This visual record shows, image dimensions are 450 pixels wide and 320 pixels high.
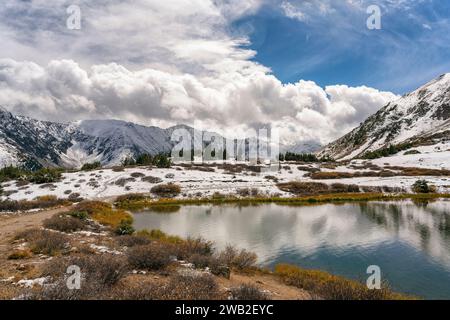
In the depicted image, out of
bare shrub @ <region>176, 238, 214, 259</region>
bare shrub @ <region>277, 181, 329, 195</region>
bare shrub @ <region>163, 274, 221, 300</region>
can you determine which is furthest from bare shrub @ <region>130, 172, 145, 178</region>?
bare shrub @ <region>163, 274, 221, 300</region>

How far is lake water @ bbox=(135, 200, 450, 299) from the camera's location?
79.6 feet

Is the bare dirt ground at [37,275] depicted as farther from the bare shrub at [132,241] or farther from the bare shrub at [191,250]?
the bare shrub at [132,241]

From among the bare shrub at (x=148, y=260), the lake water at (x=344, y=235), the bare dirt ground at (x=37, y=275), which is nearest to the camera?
the bare dirt ground at (x=37, y=275)

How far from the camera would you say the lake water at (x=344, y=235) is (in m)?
24.3

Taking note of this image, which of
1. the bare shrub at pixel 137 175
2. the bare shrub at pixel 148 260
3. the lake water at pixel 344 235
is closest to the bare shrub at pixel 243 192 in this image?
the lake water at pixel 344 235

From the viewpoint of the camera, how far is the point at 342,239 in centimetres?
3384

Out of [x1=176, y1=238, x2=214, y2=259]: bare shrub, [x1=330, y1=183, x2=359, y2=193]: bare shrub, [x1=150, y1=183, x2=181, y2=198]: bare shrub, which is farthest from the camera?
[x1=330, y1=183, x2=359, y2=193]: bare shrub

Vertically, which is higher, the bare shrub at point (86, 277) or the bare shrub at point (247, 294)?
the bare shrub at point (86, 277)

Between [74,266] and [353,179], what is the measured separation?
277 feet

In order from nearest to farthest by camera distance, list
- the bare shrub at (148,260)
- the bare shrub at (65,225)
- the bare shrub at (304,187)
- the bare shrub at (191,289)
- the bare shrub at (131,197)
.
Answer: the bare shrub at (191,289), the bare shrub at (148,260), the bare shrub at (65,225), the bare shrub at (131,197), the bare shrub at (304,187)

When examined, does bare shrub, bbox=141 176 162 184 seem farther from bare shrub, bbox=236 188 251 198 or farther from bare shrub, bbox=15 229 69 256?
bare shrub, bbox=15 229 69 256

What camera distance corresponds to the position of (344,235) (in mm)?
35719
